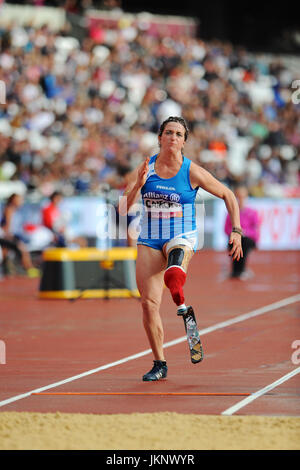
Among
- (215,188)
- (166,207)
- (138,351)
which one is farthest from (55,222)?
(215,188)

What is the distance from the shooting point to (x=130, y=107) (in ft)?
107

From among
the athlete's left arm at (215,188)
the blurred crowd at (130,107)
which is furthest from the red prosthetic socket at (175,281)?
the blurred crowd at (130,107)

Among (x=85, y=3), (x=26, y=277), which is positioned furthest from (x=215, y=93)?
(x=26, y=277)

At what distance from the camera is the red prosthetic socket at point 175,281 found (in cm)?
873

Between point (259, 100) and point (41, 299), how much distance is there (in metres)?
22.6

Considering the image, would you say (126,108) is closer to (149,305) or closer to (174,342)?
→ (174,342)

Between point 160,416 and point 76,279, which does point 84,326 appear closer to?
point 76,279

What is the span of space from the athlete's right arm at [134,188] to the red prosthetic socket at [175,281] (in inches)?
29.0

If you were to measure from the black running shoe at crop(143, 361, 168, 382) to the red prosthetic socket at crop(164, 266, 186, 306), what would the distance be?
720 millimetres

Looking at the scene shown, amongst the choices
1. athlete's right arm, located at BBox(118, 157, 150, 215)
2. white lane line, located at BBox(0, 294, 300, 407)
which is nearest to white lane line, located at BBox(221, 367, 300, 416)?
white lane line, located at BBox(0, 294, 300, 407)

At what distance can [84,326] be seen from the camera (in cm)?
1368

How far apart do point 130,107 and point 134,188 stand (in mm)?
23853

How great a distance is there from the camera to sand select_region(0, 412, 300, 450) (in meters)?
6.21

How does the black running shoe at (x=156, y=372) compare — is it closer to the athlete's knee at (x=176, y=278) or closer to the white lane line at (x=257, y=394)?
the athlete's knee at (x=176, y=278)
